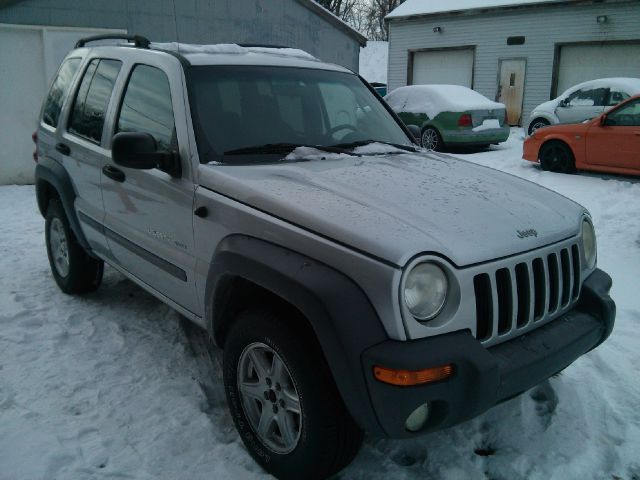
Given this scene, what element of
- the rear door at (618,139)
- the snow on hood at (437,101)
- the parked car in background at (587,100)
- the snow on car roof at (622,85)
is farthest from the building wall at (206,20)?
the rear door at (618,139)

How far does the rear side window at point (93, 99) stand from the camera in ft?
12.6

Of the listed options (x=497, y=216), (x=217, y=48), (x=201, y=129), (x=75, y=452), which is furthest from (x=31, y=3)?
(x=497, y=216)

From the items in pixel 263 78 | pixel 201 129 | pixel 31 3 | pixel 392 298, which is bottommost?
pixel 392 298

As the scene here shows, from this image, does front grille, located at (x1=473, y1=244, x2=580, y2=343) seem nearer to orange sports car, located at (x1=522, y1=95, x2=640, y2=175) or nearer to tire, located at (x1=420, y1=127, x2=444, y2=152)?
orange sports car, located at (x1=522, y1=95, x2=640, y2=175)

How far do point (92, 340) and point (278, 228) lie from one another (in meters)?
2.18

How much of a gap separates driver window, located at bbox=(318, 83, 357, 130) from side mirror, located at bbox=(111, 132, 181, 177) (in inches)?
44.4

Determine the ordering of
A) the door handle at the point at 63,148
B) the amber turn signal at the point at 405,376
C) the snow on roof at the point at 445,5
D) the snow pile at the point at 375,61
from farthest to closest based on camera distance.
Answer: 1. the snow pile at the point at 375,61
2. the snow on roof at the point at 445,5
3. the door handle at the point at 63,148
4. the amber turn signal at the point at 405,376

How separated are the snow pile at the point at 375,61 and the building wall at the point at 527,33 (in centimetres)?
1667

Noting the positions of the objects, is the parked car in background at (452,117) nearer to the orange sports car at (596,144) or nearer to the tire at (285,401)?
the orange sports car at (596,144)

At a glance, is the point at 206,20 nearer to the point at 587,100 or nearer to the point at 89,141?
the point at 89,141

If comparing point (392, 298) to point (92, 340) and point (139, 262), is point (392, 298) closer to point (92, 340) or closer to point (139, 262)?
point (139, 262)

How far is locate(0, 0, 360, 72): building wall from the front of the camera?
9367 millimetres

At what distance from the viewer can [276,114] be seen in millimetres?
3346

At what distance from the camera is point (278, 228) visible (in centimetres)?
241
